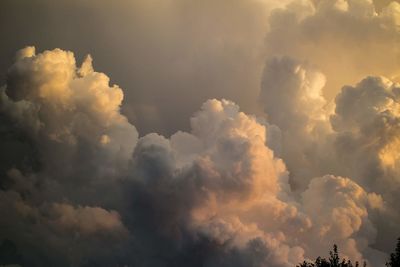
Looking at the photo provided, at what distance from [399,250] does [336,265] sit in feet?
31.2

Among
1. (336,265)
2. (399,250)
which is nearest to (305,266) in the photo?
(336,265)

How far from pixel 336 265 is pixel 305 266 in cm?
760

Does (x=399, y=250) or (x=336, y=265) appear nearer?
(x=399, y=250)

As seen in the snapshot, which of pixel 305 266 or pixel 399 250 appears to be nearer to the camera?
pixel 399 250

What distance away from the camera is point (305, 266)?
80.8 meters

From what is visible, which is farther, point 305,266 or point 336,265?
point 305,266

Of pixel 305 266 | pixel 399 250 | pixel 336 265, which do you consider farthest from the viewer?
pixel 305 266

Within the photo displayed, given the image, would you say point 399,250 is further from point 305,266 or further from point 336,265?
point 305,266

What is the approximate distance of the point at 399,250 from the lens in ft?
227

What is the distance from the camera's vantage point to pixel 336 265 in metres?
74.1

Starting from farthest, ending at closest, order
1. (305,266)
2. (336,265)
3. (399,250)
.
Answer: (305,266)
(336,265)
(399,250)
